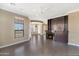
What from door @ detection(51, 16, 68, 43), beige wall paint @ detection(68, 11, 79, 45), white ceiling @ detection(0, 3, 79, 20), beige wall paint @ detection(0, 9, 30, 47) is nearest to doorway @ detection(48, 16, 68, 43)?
door @ detection(51, 16, 68, 43)

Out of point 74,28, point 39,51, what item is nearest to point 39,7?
point 39,51

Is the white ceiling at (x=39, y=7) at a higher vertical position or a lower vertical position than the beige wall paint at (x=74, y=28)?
higher

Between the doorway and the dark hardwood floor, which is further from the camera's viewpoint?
the doorway

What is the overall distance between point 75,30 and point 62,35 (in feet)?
6.33

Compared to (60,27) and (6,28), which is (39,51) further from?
(60,27)

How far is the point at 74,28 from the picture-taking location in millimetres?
→ 6945

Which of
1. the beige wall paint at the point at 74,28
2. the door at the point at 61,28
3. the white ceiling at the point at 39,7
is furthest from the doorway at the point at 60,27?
the white ceiling at the point at 39,7

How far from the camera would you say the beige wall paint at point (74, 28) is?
668 cm

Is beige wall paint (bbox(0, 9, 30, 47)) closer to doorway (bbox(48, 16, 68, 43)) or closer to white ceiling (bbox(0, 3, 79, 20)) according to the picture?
white ceiling (bbox(0, 3, 79, 20))

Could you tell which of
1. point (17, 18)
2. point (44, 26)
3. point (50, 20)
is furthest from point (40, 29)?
point (17, 18)

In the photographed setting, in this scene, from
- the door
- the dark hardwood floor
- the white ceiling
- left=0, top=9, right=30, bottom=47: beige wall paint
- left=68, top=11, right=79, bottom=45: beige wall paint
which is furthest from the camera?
the door

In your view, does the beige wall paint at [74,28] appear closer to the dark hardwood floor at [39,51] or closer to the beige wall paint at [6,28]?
the dark hardwood floor at [39,51]

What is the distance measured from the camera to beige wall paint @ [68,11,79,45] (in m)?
6.68

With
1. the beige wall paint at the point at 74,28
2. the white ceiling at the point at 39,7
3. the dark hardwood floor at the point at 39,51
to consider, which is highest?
the white ceiling at the point at 39,7
